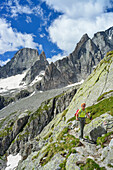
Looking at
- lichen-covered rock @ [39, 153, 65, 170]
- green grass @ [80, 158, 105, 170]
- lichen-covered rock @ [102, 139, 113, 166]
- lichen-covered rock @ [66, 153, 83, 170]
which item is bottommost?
lichen-covered rock @ [39, 153, 65, 170]

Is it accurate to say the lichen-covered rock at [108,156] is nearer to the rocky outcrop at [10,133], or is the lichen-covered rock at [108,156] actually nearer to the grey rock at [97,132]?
the grey rock at [97,132]

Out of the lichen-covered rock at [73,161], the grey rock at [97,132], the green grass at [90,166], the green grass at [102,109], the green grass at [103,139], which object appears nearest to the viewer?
the green grass at [90,166]

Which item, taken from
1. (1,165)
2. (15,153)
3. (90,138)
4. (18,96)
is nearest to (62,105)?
(15,153)

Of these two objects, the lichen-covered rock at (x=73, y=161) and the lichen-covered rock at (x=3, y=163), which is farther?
the lichen-covered rock at (x=3, y=163)

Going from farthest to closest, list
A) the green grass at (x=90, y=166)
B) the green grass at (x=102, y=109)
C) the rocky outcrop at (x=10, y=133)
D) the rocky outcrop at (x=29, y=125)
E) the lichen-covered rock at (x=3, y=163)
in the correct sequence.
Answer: the rocky outcrop at (x=10, y=133) → the rocky outcrop at (x=29, y=125) → the lichen-covered rock at (x=3, y=163) → the green grass at (x=102, y=109) → the green grass at (x=90, y=166)

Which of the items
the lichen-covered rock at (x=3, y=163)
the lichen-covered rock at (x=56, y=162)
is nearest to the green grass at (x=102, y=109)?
the lichen-covered rock at (x=56, y=162)

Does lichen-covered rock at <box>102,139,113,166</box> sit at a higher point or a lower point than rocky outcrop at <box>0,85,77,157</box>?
higher

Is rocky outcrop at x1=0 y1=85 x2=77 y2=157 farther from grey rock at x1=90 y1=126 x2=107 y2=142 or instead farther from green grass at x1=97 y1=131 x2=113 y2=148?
green grass at x1=97 y1=131 x2=113 y2=148

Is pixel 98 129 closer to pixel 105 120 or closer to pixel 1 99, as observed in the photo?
pixel 105 120

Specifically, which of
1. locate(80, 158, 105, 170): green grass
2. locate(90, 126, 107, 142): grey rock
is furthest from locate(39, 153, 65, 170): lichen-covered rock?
locate(90, 126, 107, 142): grey rock

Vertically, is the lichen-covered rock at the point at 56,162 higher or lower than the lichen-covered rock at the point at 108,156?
lower

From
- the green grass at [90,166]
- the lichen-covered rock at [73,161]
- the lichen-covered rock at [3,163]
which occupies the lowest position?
the lichen-covered rock at [3,163]

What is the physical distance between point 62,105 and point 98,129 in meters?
65.1

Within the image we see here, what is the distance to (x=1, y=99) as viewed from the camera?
168 m
